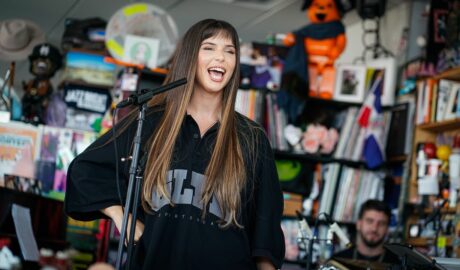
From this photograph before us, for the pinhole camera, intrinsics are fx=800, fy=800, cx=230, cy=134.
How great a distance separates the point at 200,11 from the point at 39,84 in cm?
177

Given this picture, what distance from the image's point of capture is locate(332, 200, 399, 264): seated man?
182 inches

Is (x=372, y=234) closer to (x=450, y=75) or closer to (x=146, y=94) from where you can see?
(x=450, y=75)

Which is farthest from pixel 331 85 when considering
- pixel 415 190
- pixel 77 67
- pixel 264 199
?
pixel 264 199

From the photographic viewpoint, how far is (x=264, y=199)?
86.3 inches

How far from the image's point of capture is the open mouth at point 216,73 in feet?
7.31

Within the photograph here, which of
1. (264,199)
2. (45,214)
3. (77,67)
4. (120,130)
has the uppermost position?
(77,67)

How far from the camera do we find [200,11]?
6672 millimetres

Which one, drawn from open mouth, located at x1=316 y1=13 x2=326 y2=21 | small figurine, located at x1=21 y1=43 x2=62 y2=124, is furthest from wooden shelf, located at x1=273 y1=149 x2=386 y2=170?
small figurine, located at x1=21 y1=43 x2=62 y2=124

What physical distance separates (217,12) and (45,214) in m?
3.13

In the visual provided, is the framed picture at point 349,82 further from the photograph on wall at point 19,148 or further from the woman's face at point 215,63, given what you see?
the woman's face at point 215,63

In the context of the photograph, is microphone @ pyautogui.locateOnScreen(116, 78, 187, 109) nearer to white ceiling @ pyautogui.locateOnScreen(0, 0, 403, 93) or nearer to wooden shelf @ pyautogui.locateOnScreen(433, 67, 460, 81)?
wooden shelf @ pyautogui.locateOnScreen(433, 67, 460, 81)

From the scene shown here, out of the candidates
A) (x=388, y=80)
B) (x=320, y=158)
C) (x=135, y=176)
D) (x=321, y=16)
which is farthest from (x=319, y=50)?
(x=135, y=176)

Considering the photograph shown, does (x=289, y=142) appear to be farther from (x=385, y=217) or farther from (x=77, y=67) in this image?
(x=77, y=67)

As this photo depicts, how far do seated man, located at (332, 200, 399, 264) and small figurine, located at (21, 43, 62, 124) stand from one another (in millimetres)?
2134
